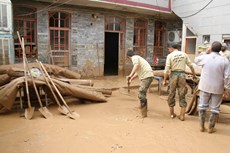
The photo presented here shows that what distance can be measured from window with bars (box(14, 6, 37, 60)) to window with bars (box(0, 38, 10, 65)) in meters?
2.16

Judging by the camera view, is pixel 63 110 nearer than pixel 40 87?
Yes

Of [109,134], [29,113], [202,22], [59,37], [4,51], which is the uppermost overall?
[202,22]

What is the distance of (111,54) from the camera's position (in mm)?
13102

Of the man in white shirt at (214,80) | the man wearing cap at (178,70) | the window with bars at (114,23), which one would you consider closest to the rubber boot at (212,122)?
the man in white shirt at (214,80)

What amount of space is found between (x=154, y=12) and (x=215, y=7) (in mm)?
3579

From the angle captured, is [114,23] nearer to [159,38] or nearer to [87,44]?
[87,44]

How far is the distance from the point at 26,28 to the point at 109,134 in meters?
7.04

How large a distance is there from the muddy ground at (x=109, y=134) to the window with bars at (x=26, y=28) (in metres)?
4.43

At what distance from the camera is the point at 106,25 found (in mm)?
11289

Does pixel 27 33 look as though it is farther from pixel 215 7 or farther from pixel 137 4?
pixel 215 7

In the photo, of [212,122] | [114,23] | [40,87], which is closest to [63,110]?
[40,87]

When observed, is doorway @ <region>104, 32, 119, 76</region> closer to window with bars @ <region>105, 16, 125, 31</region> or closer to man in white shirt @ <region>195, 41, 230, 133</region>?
window with bars @ <region>105, 16, 125, 31</region>

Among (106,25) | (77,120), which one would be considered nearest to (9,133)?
(77,120)

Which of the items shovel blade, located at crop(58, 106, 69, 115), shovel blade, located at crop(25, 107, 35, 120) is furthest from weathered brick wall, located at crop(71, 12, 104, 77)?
shovel blade, located at crop(25, 107, 35, 120)
